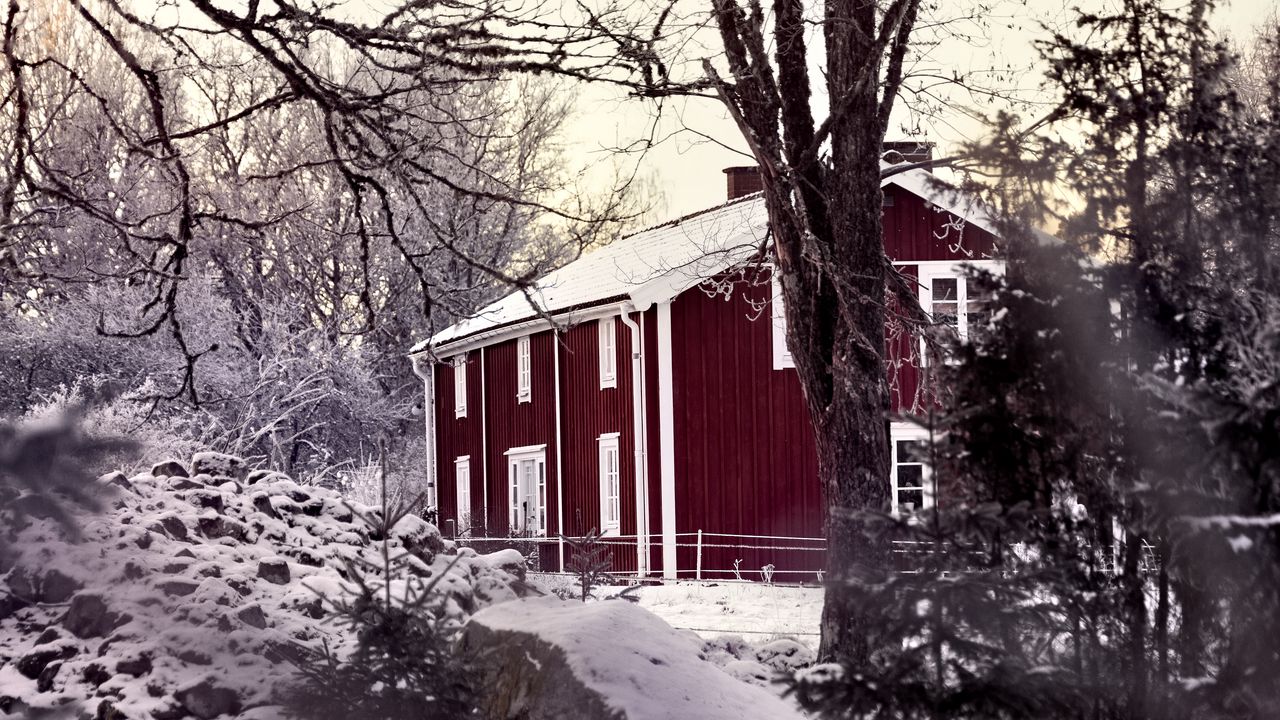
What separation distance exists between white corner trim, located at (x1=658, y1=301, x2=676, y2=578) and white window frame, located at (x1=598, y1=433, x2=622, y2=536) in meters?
1.21

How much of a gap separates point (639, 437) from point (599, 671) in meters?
13.8

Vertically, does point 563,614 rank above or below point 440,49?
below

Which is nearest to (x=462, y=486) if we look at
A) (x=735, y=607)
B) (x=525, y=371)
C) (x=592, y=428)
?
(x=525, y=371)

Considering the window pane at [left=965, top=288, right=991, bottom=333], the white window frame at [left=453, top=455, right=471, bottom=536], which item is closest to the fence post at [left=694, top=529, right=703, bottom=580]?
the white window frame at [left=453, top=455, right=471, bottom=536]

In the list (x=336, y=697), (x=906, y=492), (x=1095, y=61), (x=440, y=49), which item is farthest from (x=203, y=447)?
(x=1095, y=61)

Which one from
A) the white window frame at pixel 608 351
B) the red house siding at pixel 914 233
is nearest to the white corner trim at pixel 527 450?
the white window frame at pixel 608 351

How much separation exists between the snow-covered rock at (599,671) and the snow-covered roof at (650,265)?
9.19m

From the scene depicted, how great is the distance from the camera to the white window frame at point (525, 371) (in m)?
25.3

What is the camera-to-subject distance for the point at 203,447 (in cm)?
2684

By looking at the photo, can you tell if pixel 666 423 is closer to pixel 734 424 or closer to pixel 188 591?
pixel 734 424

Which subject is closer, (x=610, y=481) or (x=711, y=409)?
(x=711, y=409)

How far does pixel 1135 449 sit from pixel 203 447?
23.8m

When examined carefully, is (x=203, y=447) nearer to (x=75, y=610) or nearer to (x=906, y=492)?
(x=906, y=492)

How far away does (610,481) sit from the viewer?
22.4 m
